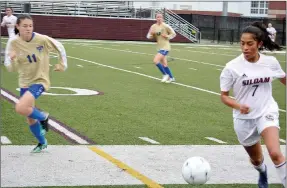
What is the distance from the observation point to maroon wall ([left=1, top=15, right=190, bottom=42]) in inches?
2016

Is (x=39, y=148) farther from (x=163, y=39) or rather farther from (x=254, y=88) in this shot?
(x=163, y=39)

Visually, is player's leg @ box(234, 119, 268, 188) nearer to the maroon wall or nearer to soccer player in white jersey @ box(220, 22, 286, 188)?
soccer player in white jersey @ box(220, 22, 286, 188)

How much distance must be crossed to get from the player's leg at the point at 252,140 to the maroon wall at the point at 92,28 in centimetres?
4429

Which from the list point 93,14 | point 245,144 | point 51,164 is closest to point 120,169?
point 51,164

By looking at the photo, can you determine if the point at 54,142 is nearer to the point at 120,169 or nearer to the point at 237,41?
the point at 120,169

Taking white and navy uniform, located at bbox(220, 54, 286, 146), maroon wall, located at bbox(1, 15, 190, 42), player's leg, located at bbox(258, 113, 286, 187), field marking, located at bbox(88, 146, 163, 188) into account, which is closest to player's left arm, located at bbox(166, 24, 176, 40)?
field marking, located at bbox(88, 146, 163, 188)

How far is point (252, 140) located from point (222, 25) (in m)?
48.6

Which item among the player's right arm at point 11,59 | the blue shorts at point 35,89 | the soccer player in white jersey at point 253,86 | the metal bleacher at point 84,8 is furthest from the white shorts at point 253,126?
the metal bleacher at point 84,8

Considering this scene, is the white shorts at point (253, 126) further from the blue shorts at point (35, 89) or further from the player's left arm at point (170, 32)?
the player's left arm at point (170, 32)

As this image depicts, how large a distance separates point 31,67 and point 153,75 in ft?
44.9

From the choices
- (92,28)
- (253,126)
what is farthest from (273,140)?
(92,28)

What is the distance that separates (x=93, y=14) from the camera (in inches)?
2077

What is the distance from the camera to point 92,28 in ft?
172

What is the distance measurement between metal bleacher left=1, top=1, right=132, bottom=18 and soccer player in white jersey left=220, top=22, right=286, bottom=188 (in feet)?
143
